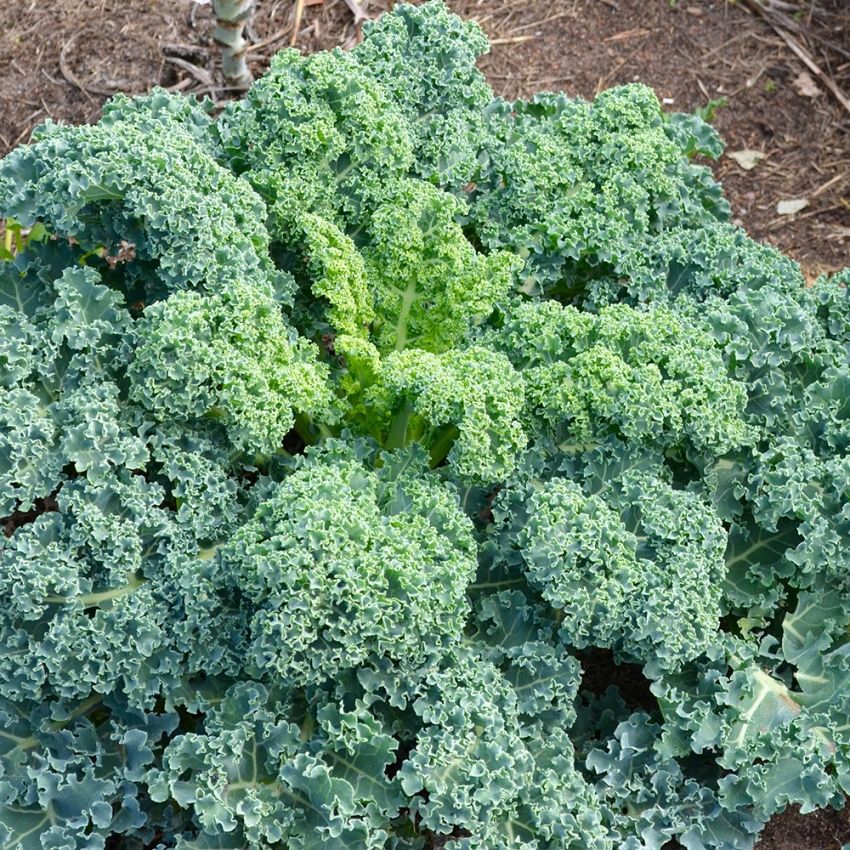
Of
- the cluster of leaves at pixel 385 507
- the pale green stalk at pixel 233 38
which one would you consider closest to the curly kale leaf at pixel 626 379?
the cluster of leaves at pixel 385 507

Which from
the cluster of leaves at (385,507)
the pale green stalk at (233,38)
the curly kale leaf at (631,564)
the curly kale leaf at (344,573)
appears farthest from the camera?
the pale green stalk at (233,38)

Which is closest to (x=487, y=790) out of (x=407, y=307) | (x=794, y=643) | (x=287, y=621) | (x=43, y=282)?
(x=287, y=621)

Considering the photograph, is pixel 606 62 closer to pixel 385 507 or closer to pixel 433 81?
pixel 433 81

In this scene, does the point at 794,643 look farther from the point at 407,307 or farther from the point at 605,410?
the point at 407,307

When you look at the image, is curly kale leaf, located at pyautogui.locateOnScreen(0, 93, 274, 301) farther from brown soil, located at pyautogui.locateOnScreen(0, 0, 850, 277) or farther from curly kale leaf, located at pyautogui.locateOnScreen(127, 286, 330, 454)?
brown soil, located at pyautogui.locateOnScreen(0, 0, 850, 277)

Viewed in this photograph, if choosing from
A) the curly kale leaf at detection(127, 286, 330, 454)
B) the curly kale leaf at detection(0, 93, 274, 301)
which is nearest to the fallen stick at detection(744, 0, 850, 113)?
the curly kale leaf at detection(0, 93, 274, 301)

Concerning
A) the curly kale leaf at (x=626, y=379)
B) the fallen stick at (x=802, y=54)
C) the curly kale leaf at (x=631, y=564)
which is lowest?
the curly kale leaf at (x=631, y=564)

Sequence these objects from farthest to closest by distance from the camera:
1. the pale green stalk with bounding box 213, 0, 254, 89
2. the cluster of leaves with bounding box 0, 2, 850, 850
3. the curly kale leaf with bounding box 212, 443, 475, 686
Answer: the pale green stalk with bounding box 213, 0, 254, 89, the cluster of leaves with bounding box 0, 2, 850, 850, the curly kale leaf with bounding box 212, 443, 475, 686

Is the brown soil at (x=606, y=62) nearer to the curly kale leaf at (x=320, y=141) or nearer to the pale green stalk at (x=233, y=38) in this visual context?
the pale green stalk at (x=233, y=38)
